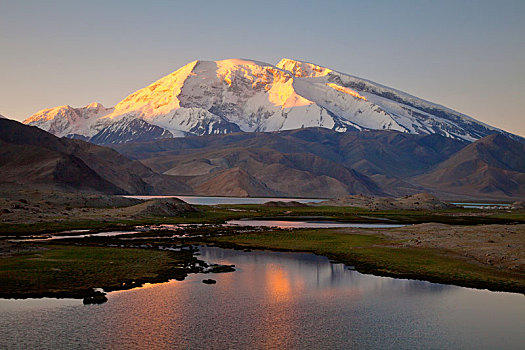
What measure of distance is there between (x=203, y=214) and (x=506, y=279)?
92315mm

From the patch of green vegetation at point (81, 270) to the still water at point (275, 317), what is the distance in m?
2.13

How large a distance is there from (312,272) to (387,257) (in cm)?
1145

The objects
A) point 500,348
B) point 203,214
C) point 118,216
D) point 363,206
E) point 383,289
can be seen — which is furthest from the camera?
point 363,206

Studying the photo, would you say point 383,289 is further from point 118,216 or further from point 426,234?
point 118,216

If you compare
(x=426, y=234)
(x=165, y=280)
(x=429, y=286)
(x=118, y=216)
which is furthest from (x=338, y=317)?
(x=118, y=216)

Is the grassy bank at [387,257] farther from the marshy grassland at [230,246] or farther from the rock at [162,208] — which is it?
the rock at [162,208]

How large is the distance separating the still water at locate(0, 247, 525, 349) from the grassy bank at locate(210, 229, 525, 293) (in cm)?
298

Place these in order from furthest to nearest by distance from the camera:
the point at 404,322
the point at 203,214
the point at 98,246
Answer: the point at 203,214 < the point at 98,246 < the point at 404,322

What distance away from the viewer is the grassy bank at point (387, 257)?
44.0 meters

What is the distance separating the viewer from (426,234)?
77.8 metres

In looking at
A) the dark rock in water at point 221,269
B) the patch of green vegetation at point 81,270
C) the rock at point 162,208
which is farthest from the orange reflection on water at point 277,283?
the rock at point 162,208

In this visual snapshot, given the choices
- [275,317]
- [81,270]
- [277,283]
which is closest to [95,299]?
[81,270]

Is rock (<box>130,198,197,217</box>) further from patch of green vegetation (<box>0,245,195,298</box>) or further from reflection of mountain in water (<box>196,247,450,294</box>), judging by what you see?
patch of green vegetation (<box>0,245,195,298</box>)

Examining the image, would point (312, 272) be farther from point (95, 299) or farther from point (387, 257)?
point (95, 299)
